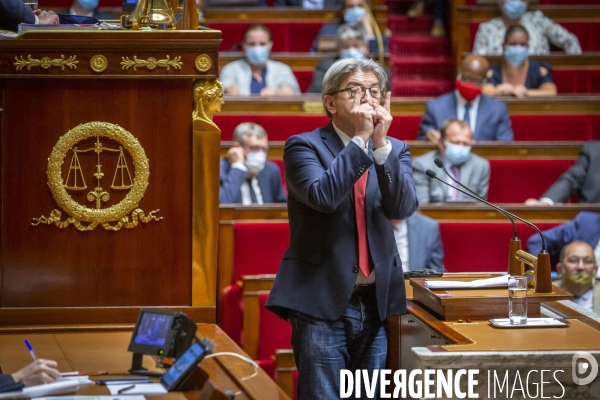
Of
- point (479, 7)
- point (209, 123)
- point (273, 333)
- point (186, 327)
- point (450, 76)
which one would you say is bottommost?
point (273, 333)

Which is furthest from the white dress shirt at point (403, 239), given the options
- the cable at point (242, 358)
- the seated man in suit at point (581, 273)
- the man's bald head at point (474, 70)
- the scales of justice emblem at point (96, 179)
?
the cable at point (242, 358)

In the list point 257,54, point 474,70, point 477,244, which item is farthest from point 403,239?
point 257,54

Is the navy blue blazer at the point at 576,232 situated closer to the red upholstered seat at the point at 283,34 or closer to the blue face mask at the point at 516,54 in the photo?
the blue face mask at the point at 516,54

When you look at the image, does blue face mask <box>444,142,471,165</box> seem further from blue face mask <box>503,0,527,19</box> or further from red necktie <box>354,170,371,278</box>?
red necktie <box>354,170,371,278</box>

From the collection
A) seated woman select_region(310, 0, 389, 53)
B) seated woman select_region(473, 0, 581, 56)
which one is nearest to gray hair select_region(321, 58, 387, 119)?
seated woman select_region(310, 0, 389, 53)

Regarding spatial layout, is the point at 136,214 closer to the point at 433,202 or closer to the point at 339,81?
the point at 339,81

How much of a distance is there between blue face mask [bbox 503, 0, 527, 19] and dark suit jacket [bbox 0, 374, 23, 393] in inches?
167

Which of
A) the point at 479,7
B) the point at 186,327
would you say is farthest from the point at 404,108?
the point at 186,327

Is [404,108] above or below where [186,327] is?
above

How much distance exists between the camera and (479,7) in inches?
211

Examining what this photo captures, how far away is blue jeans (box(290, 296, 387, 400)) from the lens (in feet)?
5.95

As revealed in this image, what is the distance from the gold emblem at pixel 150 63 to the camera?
187cm

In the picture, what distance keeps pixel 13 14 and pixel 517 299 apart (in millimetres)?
1104

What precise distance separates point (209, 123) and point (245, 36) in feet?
10.0
